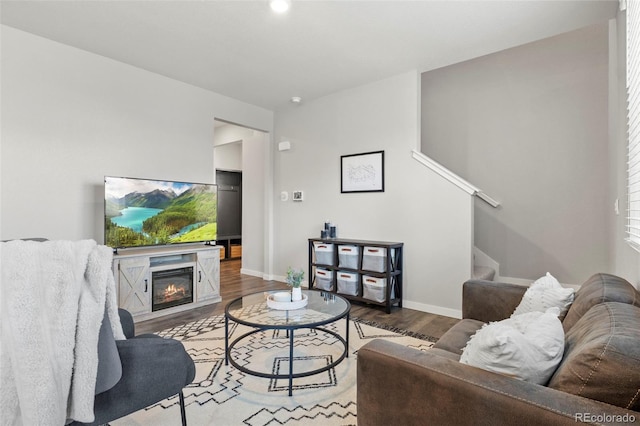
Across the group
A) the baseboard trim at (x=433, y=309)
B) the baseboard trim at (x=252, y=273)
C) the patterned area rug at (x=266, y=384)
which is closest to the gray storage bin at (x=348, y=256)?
the baseboard trim at (x=433, y=309)

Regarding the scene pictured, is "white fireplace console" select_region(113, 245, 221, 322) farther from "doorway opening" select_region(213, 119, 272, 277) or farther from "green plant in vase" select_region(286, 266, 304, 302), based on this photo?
"green plant in vase" select_region(286, 266, 304, 302)

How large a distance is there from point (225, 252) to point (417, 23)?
593cm

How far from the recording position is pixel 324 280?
4.19m

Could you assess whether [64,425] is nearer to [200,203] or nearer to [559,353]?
[559,353]

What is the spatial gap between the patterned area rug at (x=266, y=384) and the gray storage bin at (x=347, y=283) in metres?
0.87

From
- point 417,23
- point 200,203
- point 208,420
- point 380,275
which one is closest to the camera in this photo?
point 208,420

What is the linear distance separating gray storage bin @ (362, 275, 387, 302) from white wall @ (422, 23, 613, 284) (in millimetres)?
2005

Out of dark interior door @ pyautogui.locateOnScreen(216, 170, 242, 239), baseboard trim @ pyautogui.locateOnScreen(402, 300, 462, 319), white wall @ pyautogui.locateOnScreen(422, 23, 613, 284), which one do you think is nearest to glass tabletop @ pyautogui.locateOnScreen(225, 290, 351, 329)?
baseboard trim @ pyautogui.locateOnScreen(402, 300, 462, 319)

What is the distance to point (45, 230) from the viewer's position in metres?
3.06

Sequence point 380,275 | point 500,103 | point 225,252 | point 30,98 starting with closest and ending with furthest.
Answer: point 30,98, point 380,275, point 500,103, point 225,252

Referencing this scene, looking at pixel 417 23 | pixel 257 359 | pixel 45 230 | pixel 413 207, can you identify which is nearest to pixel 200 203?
pixel 45 230

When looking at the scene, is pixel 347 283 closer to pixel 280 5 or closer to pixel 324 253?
pixel 324 253

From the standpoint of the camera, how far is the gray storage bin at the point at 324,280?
4.14 m

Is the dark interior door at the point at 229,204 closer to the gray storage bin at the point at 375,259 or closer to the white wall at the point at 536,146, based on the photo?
the gray storage bin at the point at 375,259
